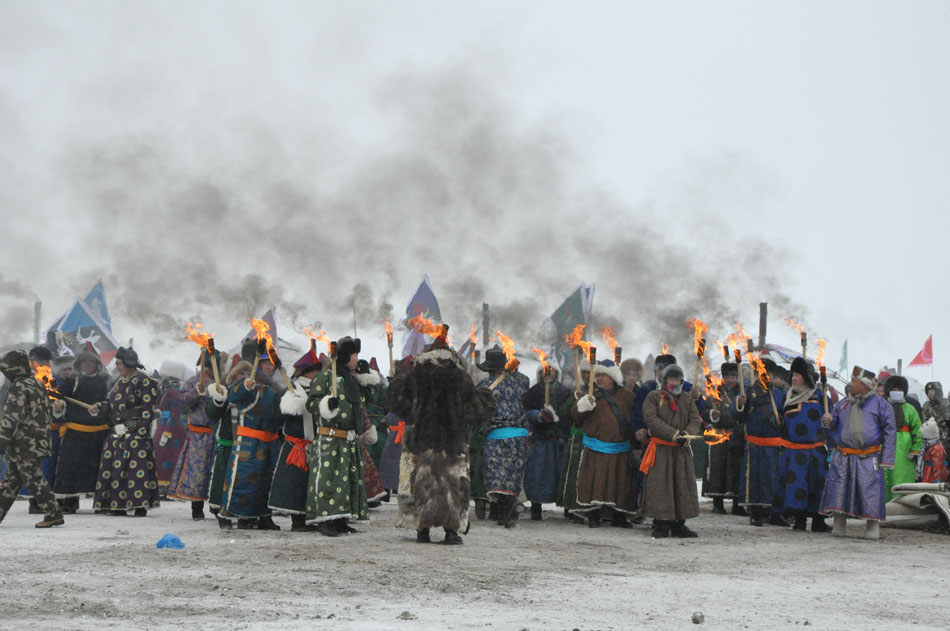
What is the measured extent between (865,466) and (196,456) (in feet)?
22.7

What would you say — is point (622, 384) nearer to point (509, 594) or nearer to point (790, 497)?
point (790, 497)

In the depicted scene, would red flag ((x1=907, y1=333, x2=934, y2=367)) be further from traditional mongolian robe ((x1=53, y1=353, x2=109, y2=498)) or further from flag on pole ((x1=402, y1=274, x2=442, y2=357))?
traditional mongolian robe ((x1=53, y1=353, x2=109, y2=498))

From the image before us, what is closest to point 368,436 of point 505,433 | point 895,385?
point 505,433

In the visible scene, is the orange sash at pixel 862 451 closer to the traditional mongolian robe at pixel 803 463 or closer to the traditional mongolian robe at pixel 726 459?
the traditional mongolian robe at pixel 803 463

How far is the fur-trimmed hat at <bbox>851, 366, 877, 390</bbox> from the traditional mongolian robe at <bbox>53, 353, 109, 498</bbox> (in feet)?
26.9

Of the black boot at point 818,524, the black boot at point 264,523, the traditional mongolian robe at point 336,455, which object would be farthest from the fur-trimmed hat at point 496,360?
the black boot at point 818,524

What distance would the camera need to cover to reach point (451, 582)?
6.96 meters

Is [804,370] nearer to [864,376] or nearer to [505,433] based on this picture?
[864,376]

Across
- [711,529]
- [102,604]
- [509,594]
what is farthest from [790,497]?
[102,604]

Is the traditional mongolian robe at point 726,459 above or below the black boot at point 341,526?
above

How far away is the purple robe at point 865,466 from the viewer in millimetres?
11188

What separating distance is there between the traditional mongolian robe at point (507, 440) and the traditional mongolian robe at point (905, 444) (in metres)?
5.12

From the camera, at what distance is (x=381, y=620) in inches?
222

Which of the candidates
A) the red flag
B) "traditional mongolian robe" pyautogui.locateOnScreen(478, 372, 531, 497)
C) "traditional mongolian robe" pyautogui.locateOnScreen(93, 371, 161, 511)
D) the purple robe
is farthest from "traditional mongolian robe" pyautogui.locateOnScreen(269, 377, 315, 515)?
the red flag
